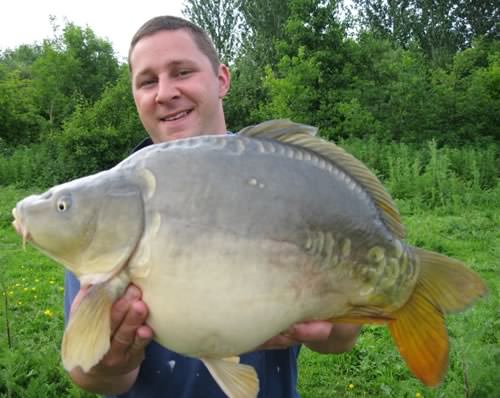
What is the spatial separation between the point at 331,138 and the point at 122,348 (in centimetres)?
1048

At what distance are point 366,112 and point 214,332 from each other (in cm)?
1042

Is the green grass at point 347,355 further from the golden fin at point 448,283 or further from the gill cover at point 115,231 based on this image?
the gill cover at point 115,231

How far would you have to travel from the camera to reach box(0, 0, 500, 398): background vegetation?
284 cm

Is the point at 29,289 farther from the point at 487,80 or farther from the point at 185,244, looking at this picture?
the point at 487,80

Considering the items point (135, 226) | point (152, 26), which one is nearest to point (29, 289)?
point (152, 26)

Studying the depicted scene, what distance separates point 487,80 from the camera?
11758mm

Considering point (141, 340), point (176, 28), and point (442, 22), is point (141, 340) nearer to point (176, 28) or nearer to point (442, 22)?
point (176, 28)

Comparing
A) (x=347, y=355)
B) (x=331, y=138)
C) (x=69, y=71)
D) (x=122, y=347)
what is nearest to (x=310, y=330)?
(x=122, y=347)

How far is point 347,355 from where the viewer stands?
320 cm

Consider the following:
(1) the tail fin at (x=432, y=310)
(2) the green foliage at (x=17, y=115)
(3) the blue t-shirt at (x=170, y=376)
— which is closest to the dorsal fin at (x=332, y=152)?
(1) the tail fin at (x=432, y=310)

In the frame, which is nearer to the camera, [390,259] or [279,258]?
[279,258]

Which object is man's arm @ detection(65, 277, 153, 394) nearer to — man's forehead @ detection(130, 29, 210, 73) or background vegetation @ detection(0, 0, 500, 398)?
man's forehead @ detection(130, 29, 210, 73)

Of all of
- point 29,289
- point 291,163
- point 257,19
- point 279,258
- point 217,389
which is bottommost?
point 29,289

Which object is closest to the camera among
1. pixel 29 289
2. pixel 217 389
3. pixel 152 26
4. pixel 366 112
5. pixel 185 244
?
pixel 185 244
